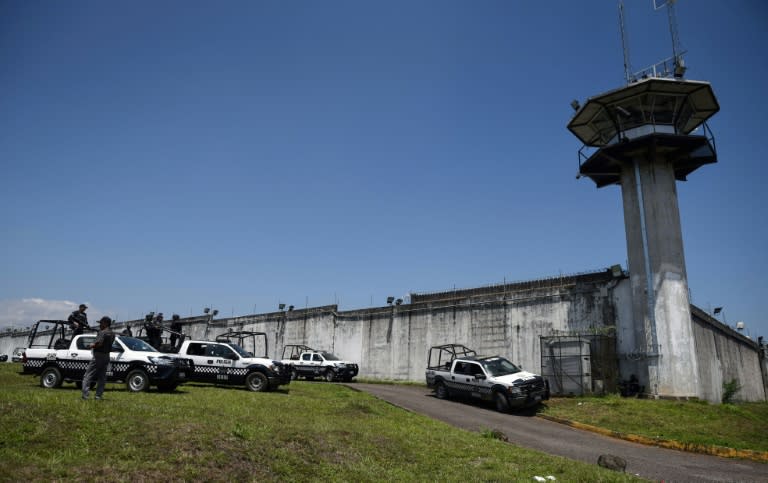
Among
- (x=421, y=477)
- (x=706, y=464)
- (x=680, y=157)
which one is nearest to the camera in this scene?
(x=421, y=477)

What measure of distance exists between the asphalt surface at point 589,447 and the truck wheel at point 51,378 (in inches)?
429

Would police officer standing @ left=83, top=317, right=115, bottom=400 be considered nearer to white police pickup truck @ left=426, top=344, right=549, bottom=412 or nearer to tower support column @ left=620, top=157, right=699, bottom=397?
white police pickup truck @ left=426, top=344, right=549, bottom=412

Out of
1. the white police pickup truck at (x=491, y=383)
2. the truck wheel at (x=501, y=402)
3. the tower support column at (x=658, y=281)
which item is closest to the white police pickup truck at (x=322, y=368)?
the white police pickup truck at (x=491, y=383)

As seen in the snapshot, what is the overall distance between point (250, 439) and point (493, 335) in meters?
19.4

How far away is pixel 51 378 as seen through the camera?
14.8 m

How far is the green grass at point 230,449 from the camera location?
652 cm

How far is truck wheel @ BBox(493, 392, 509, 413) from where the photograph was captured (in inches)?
706

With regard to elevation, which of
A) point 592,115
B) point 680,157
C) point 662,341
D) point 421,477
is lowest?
point 421,477

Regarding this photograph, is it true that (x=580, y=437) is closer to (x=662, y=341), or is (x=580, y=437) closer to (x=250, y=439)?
(x=662, y=341)

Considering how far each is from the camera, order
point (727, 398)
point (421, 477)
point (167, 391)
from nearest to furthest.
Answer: point (421, 477) → point (167, 391) → point (727, 398)

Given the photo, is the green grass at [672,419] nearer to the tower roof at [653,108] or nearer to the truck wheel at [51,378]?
the tower roof at [653,108]

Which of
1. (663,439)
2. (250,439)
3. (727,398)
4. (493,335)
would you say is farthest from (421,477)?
(727,398)

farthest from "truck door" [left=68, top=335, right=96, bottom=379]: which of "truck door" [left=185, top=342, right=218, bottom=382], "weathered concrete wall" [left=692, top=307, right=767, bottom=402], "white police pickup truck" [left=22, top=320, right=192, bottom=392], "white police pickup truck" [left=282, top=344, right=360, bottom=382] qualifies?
"weathered concrete wall" [left=692, top=307, right=767, bottom=402]

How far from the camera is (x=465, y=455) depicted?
9414 millimetres
